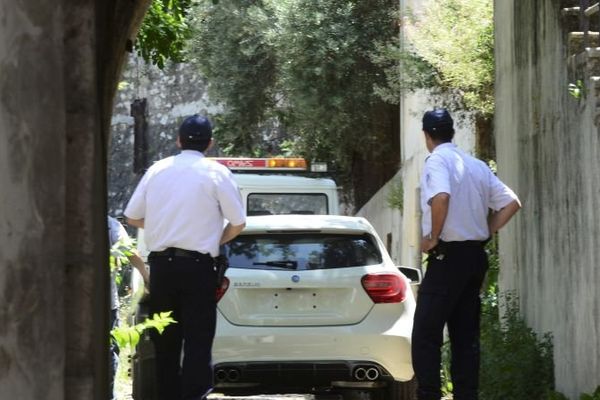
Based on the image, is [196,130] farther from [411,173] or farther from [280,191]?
[411,173]


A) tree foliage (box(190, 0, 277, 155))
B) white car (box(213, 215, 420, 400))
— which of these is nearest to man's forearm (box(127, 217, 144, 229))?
white car (box(213, 215, 420, 400))

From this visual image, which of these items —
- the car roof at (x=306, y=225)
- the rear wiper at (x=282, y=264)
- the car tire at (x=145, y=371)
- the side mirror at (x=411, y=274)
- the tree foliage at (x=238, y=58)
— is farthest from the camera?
the tree foliage at (x=238, y=58)

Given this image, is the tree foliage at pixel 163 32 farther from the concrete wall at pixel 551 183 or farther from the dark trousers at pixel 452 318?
the dark trousers at pixel 452 318

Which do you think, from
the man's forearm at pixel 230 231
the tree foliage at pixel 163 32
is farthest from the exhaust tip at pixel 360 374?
the tree foliage at pixel 163 32

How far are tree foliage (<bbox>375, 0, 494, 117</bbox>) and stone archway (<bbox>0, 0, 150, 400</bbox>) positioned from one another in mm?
9426

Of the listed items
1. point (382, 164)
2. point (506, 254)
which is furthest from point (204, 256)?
point (382, 164)

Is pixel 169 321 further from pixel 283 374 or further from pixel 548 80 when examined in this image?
pixel 548 80

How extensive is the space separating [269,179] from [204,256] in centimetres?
688

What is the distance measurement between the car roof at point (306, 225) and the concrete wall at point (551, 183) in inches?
50.1

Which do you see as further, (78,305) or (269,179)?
(269,179)

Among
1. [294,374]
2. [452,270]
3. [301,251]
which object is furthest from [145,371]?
[452,270]

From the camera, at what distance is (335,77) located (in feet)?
68.0

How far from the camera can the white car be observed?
342 inches

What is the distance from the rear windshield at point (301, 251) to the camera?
8.95 m
